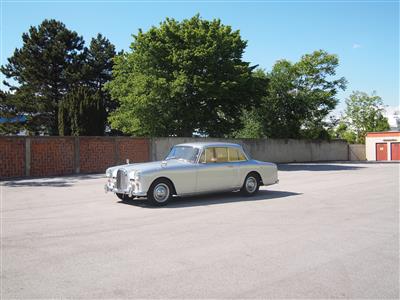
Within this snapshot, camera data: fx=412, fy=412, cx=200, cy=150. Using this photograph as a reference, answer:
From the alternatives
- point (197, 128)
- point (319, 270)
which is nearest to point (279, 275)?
point (319, 270)

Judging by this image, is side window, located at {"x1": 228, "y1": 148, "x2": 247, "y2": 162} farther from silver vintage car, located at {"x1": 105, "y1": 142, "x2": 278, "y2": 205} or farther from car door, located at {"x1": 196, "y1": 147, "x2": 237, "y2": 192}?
car door, located at {"x1": 196, "y1": 147, "x2": 237, "y2": 192}

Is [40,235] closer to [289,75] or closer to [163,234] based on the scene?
[163,234]

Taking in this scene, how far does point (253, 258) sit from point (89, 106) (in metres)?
34.9

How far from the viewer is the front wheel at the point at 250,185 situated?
464 inches

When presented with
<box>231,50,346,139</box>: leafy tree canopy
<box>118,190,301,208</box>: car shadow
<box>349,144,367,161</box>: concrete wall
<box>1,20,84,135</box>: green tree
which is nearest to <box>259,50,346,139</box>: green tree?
<box>231,50,346,139</box>: leafy tree canopy

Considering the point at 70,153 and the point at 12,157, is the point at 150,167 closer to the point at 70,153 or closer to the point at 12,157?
the point at 12,157

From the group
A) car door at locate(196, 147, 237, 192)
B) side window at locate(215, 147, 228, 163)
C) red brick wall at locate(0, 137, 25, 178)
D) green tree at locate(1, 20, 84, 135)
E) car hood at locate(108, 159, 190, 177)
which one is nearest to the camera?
car hood at locate(108, 159, 190, 177)

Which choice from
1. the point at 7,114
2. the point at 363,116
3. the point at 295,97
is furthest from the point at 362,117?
the point at 7,114

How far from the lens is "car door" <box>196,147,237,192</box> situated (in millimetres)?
10820

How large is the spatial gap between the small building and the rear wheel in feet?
148

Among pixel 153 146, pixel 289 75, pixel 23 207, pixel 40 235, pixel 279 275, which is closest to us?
pixel 279 275

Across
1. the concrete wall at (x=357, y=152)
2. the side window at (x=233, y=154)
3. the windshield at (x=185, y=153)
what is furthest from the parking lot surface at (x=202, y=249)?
the concrete wall at (x=357, y=152)

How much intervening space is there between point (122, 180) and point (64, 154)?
1212 centimetres

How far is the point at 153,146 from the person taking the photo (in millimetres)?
25609
